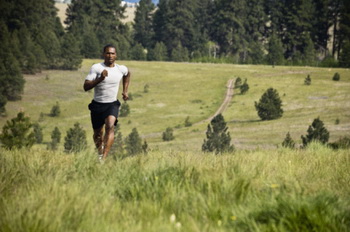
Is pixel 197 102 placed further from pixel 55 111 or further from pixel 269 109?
pixel 55 111

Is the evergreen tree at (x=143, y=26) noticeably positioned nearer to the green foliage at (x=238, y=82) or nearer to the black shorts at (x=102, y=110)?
the green foliage at (x=238, y=82)

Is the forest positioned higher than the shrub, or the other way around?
the forest

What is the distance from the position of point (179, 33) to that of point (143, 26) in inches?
630

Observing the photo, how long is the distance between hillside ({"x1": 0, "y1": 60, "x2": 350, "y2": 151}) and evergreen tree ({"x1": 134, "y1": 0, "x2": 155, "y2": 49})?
43.3 metres

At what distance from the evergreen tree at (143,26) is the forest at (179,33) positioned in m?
0.29

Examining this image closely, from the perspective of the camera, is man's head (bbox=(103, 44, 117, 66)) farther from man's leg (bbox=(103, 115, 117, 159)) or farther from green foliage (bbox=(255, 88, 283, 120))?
green foliage (bbox=(255, 88, 283, 120))

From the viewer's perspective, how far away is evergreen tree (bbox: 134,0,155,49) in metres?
136

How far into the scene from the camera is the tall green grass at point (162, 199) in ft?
10.3

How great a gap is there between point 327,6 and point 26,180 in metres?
121

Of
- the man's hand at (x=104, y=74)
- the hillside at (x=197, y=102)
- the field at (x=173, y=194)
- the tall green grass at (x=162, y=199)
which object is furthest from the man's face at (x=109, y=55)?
the hillside at (x=197, y=102)

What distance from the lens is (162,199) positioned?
3855mm

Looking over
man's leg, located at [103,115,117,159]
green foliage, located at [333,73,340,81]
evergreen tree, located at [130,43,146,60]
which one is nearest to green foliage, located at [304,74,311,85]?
green foliage, located at [333,73,340,81]

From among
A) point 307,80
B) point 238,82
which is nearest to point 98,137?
point 307,80

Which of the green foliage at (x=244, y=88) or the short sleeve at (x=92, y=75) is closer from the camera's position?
the short sleeve at (x=92, y=75)
